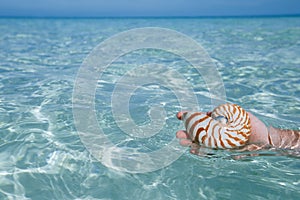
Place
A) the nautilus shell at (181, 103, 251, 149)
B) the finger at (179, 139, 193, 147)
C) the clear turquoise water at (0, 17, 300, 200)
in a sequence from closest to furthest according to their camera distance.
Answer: the clear turquoise water at (0, 17, 300, 200), the nautilus shell at (181, 103, 251, 149), the finger at (179, 139, 193, 147)

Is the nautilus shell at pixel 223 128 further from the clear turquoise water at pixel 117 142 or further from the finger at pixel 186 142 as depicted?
the clear turquoise water at pixel 117 142

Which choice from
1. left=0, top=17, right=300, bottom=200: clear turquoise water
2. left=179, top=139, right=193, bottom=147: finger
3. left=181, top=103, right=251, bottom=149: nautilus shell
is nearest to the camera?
left=0, top=17, right=300, bottom=200: clear turquoise water

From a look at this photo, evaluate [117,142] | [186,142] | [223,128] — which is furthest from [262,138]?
[117,142]

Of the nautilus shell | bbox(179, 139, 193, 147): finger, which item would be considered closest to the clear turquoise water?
bbox(179, 139, 193, 147): finger

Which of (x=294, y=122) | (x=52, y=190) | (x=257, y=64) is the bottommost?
(x=52, y=190)

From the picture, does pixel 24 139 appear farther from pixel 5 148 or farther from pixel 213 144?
pixel 213 144

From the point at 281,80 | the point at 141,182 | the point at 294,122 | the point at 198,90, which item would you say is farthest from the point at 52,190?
the point at 281,80

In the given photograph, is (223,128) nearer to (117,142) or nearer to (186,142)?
(186,142)

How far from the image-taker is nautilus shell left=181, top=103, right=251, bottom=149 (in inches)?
133

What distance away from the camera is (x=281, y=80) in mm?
7480

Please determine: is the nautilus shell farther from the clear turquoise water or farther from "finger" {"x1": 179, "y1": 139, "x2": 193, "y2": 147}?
the clear turquoise water

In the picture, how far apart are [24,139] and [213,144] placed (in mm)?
2674

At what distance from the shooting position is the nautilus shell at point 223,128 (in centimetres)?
338

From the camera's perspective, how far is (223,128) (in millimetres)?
3363
